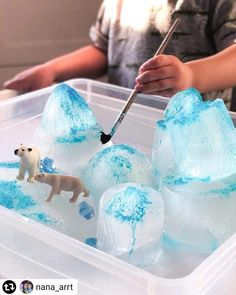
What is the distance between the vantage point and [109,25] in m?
0.92

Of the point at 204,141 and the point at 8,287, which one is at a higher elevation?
the point at 204,141

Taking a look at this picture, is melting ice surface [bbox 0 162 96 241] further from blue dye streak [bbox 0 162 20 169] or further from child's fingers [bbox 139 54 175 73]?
child's fingers [bbox 139 54 175 73]

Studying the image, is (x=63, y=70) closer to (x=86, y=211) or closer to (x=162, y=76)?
(x=162, y=76)

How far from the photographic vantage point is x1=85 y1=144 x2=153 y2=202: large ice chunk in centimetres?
43

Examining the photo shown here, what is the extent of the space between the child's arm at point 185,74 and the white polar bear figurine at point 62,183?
19 centimetres

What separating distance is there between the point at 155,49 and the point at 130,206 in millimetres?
510

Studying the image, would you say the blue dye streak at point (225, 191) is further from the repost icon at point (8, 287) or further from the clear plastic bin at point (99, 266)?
the repost icon at point (8, 287)

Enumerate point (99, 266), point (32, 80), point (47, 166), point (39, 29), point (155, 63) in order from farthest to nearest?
point (39, 29)
point (32, 80)
point (155, 63)
point (47, 166)
point (99, 266)

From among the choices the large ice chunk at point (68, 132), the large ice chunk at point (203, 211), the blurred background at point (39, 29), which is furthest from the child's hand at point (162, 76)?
the blurred background at point (39, 29)

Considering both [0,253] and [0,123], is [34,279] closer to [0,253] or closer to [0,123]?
[0,253]

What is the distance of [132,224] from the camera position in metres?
0.37

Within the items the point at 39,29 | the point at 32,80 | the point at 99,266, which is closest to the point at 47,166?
the point at 99,266

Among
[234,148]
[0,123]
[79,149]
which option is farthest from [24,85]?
[234,148]

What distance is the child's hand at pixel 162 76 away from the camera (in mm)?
585
